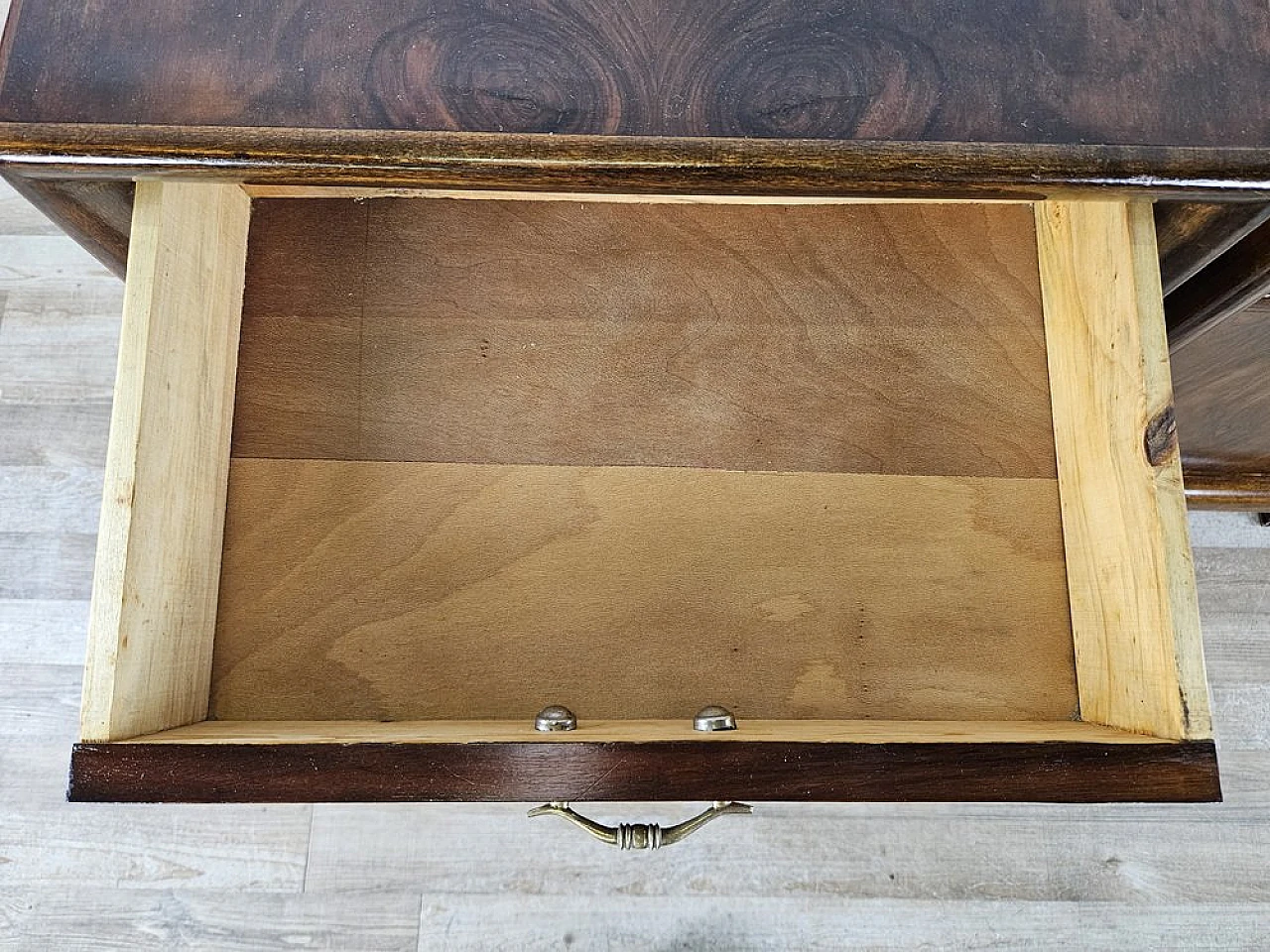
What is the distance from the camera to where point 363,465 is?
579mm

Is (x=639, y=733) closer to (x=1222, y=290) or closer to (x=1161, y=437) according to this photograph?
(x=1161, y=437)

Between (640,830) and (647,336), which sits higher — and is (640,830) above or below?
below

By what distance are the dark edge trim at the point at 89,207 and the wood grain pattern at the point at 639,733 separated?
0.28 m

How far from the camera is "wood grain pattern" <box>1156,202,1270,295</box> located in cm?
49

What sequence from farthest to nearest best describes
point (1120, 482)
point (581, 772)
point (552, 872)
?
point (552, 872) → point (1120, 482) → point (581, 772)

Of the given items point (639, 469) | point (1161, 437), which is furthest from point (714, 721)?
point (1161, 437)

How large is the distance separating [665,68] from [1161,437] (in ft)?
1.04

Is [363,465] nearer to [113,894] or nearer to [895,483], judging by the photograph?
[895,483]

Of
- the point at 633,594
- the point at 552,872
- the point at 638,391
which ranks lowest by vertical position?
the point at 552,872

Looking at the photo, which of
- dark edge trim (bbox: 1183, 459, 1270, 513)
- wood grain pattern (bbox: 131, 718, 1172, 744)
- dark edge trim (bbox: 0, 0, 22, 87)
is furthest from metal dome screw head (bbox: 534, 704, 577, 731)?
dark edge trim (bbox: 1183, 459, 1270, 513)

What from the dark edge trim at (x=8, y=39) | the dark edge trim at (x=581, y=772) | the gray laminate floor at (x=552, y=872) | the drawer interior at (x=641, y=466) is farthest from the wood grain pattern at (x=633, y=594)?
the gray laminate floor at (x=552, y=872)

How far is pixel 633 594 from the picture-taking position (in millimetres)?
564

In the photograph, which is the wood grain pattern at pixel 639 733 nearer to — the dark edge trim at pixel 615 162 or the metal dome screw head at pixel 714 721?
the metal dome screw head at pixel 714 721

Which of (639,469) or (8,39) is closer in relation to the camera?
(8,39)
